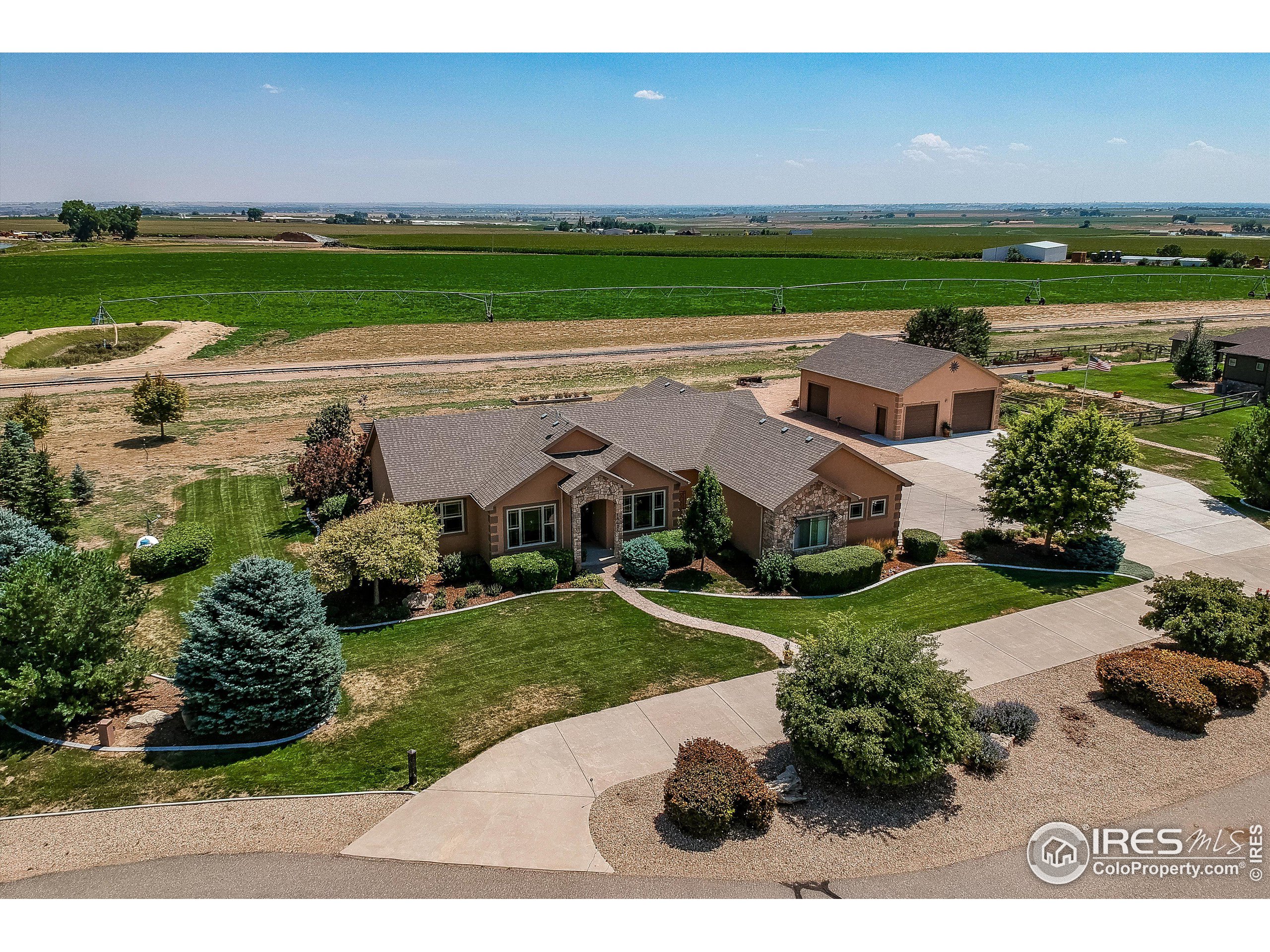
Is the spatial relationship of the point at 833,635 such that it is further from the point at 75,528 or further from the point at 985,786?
the point at 75,528

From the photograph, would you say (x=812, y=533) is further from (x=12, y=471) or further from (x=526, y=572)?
(x=12, y=471)

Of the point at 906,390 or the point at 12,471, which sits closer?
the point at 12,471

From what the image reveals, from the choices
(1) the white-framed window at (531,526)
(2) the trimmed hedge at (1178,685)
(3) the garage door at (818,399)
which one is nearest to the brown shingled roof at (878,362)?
(3) the garage door at (818,399)

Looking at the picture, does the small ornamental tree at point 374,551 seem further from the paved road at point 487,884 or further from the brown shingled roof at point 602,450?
the paved road at point 487,884

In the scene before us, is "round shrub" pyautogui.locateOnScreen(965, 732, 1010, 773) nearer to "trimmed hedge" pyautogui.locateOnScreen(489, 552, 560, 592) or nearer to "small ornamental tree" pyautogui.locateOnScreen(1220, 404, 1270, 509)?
"trimmed hedge" pyautogui.locateOnScreen(489, 552, 560, 592)

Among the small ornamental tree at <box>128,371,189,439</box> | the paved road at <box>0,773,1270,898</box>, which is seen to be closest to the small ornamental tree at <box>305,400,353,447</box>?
the small ornamental tree at <box>128,371,189,439</box>

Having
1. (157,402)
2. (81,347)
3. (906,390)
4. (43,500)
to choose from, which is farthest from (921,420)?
(81,347)
